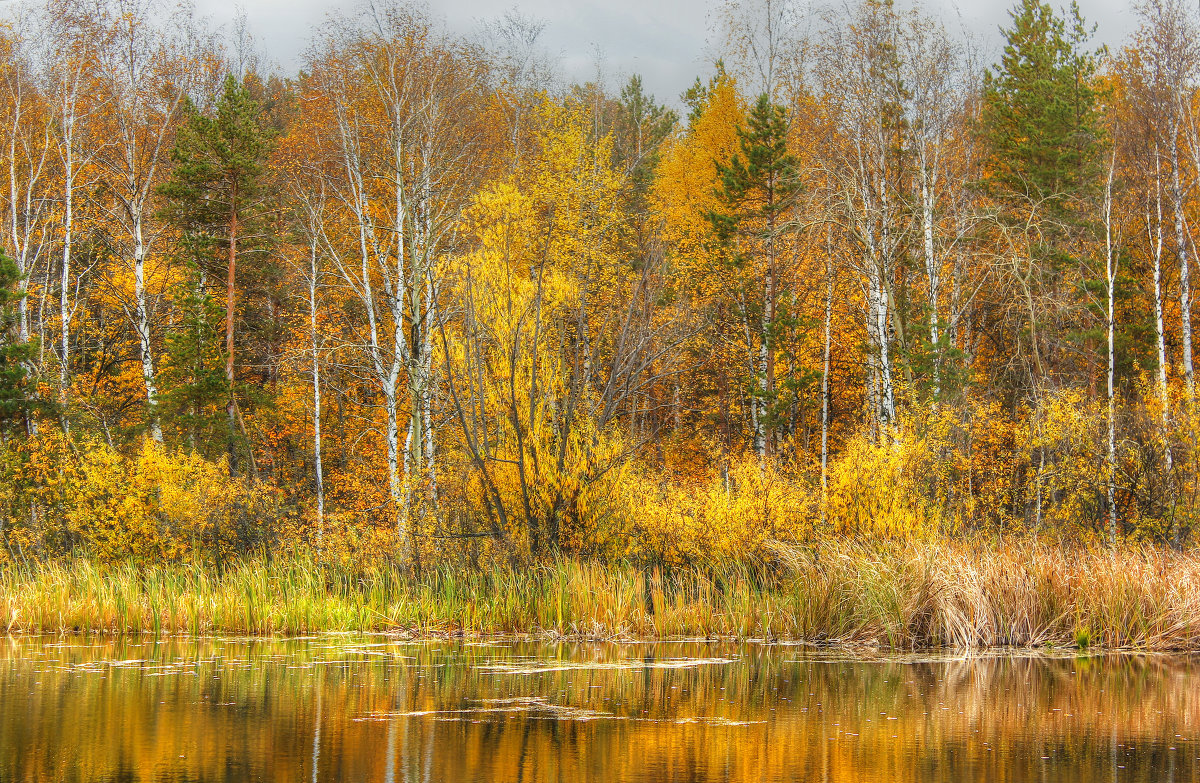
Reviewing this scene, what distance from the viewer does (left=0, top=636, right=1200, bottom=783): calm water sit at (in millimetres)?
6949

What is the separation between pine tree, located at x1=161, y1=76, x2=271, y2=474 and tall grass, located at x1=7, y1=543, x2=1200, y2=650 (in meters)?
11.1

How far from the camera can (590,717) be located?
871 cm

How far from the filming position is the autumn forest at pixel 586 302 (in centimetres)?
1786

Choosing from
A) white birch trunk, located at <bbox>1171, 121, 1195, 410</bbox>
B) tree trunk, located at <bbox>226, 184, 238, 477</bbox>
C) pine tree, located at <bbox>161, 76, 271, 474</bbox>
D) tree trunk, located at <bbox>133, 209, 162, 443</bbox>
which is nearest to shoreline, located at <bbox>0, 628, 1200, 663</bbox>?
tree trunk, located at <bbox>133, 209, 162, 443</bbox>

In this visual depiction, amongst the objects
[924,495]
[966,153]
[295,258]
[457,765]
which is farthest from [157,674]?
[966,153]

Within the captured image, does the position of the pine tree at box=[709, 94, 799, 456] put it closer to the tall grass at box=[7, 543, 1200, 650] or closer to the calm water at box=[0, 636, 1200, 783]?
the tall grass at box=[7, 543, 1200, 650]

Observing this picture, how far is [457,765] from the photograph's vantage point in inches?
274

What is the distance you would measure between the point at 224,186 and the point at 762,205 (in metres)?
14.3

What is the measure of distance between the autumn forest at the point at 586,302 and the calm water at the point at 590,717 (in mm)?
4350

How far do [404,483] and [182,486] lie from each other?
5.08 meters

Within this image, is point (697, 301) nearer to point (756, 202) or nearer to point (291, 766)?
point (756, 202)

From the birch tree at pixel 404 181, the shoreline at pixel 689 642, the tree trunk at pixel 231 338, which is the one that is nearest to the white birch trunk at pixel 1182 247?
the shoreline at pixel 689 642

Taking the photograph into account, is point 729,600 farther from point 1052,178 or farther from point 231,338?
point 1052,178

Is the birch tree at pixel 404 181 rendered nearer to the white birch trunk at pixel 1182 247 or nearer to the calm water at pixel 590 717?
the calm water at pixel 590 717
